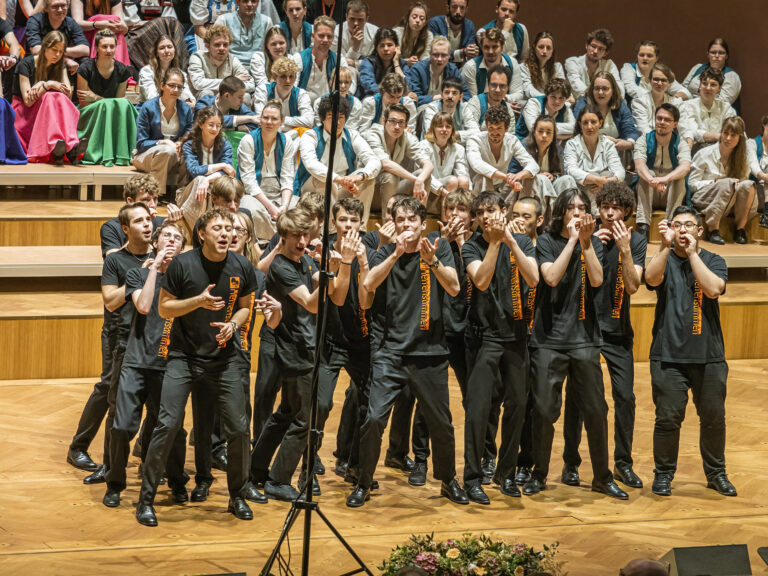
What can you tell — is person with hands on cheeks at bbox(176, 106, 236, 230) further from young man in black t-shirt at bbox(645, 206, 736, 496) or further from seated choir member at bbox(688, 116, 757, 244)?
seated choir member at bbox(688, 116, 757, 244)

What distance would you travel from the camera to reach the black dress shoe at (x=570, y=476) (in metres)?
4.86

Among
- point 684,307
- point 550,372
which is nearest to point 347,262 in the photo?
point 550,372

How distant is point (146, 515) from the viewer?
13.8 ft

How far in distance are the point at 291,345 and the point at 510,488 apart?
44.9 inches

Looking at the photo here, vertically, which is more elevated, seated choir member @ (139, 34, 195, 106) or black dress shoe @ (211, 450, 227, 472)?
seated choir member @ (139, 34, 195, 106)

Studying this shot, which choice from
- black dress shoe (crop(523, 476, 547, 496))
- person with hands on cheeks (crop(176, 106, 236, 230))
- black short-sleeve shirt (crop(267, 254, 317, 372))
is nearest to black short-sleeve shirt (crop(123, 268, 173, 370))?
black short-sleeve shirt (crop(267, 254, 317, 372))

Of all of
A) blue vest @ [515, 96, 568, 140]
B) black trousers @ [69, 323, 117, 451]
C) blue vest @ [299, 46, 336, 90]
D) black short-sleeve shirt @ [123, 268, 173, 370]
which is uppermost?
blue vest @ [299, 46, 336, 90]

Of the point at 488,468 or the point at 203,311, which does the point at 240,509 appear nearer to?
the point at 203,311

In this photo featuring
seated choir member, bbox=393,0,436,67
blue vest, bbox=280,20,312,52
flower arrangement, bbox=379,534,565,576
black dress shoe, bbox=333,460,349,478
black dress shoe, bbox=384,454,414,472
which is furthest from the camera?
seated choir member, bbox=393,0,436,67

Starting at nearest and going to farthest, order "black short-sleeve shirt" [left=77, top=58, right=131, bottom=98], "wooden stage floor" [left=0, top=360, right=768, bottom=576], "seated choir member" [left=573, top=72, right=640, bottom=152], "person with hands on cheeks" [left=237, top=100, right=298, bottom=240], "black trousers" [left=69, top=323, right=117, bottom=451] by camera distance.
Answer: "wooden stage floor" [left=0, top=360, right=768, bottom=576] → "black trousers" [left=69, top=323, right=117, bottom=451] → "person with hands on cheeks" [left=237, top=100, right=298, bottom=240] → "black short-sleeve shirt" [left=77, top=58, right=131, bottom=98] → "seated choir member" [left=573, top=72, right=640, bottom=152]

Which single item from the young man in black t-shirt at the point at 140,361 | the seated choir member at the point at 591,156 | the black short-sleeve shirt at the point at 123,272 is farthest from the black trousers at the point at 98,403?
the seated choir member at the point at 591,156

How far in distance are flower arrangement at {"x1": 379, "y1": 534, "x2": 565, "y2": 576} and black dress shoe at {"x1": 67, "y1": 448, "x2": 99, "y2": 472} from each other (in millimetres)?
2175

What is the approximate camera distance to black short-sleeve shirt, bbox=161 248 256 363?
4129 mm

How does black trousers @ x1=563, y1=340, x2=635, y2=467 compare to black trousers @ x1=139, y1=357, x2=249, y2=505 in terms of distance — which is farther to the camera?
black trousers @ x1=563, y1=340, x2=635, y2=467
